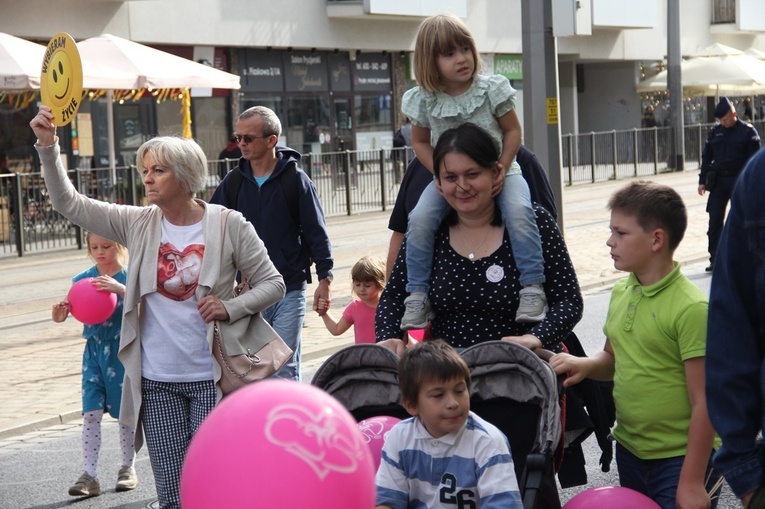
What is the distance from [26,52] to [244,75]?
44.6 feet

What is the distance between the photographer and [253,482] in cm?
258

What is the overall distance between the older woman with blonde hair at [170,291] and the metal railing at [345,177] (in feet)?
45.9

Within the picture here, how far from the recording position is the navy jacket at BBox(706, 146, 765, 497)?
2666 mm

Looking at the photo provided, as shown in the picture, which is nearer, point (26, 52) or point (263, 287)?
point (263, 287)

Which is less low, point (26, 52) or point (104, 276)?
point (26, 52)

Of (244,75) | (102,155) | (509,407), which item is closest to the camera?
(509,407)

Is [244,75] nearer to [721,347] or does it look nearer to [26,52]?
[26,52]

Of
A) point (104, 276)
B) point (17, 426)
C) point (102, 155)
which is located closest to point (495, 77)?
point (104, 276)

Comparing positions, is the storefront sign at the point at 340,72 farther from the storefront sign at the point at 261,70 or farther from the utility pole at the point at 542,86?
the utility pole at the point at 542,86

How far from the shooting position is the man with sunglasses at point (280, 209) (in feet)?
22.4

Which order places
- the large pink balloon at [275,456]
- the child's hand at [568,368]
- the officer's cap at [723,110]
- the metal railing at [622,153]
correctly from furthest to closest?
→ the metal railing at [622,153]
the officer's cap at [723,110]
the child's hand at [568,368]
the large pink balloon at [275,456]

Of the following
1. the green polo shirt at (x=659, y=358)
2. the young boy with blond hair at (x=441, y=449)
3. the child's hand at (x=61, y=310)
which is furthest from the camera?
the child's hand at (x=61, y=310)

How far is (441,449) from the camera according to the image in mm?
3762

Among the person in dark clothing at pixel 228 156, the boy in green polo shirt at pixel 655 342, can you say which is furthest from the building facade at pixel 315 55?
the boy in green polo shirt at pixel 655 342
